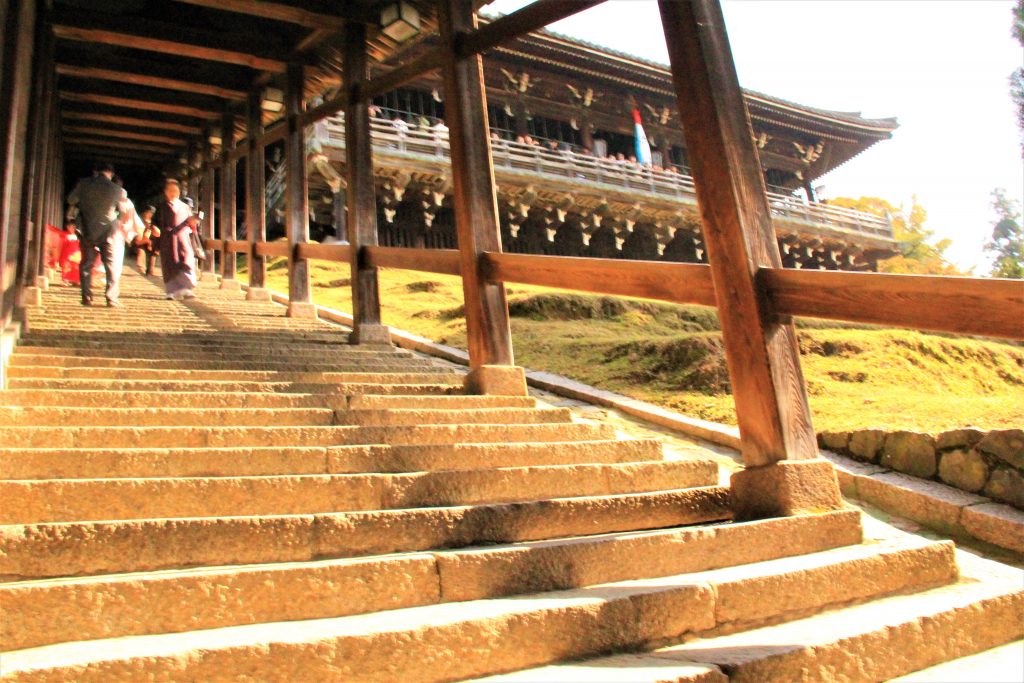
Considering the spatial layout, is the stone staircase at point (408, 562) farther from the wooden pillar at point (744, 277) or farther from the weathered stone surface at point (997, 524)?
the weathered stone surface at point (997, 524)

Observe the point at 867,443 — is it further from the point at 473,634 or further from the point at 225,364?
the point at 225,364

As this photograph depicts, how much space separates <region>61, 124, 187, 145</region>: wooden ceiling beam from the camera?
13.3 m

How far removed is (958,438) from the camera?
4410mm

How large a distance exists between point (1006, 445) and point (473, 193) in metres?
3.60

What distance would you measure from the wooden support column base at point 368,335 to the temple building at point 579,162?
9343 mm

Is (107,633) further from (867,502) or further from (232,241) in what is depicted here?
(232,241)

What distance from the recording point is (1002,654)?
2.49 metres

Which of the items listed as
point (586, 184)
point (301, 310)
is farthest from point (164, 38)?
point (586, 184)

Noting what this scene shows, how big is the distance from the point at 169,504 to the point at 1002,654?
2.84 metres

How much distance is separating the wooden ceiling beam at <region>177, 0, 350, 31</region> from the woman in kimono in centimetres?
214

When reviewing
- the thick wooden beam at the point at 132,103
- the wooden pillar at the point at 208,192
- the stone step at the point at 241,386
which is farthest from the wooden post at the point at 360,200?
the wooden pillar at the point at 208,192

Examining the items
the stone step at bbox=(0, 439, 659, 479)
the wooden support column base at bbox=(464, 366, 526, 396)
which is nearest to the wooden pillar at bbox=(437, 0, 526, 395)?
the wooden support column base at bbox=(464, 366, 526, 396)

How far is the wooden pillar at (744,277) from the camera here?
3.21 meters

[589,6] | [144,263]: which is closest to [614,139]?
[144,263]
